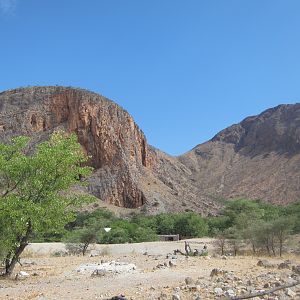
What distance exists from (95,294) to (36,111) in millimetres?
106218

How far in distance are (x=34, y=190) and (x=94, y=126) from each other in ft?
321

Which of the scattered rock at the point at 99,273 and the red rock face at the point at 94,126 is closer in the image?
the scattered rock at the point at 99,273

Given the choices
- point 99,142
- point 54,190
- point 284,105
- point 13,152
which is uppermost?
point 284,105

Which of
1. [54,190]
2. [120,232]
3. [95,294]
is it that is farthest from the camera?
[120,232]

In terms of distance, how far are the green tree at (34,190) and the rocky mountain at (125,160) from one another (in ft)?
257

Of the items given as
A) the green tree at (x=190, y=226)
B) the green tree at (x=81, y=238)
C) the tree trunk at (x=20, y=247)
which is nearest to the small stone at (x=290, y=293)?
the tree trunk at (x=20, y=247)

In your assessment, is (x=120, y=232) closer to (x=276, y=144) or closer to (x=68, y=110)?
(x=68, y=110)

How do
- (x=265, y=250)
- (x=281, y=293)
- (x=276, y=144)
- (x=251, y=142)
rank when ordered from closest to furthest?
(x=281, y=293)
(x=265, y=250)
(x=276, y=144)
(x=251, y=142)

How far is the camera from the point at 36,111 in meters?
115

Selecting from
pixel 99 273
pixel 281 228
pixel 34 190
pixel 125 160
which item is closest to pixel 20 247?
pixel 34 190

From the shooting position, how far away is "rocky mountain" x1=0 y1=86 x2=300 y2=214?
104 meters

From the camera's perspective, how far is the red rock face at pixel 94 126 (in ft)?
342

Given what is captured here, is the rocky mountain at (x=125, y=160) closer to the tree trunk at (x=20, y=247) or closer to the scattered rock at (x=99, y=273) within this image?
the tree trunk at (x=20, y=247)

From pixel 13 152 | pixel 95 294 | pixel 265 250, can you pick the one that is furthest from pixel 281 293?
pixel 265 250
